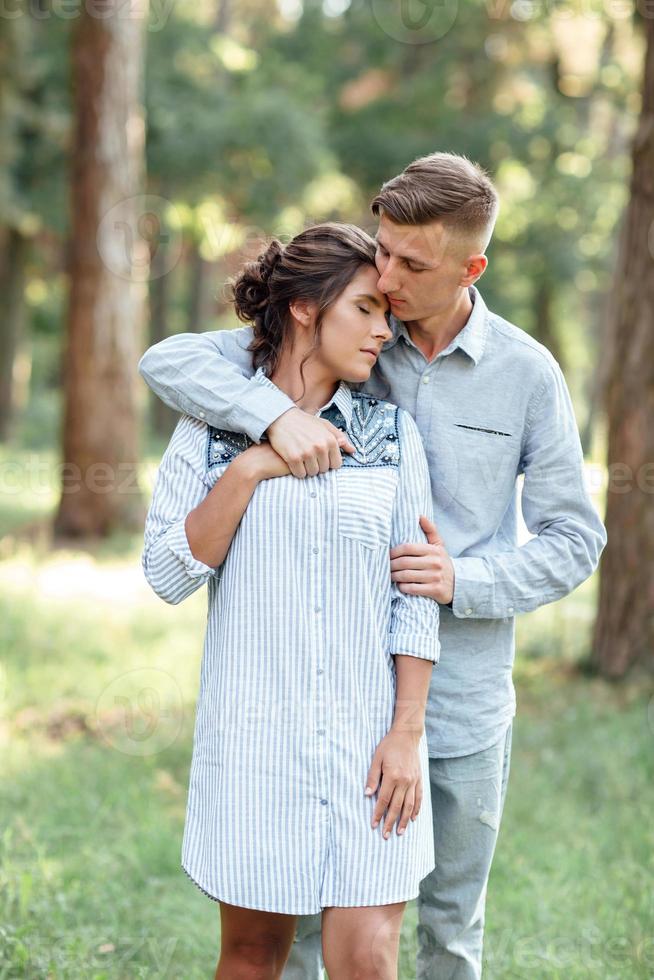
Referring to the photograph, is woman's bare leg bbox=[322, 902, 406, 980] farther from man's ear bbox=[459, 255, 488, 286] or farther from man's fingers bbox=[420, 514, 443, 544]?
man's ear bbox=[459, 255, 488, 286]

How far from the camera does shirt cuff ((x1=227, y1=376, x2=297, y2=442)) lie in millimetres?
2252

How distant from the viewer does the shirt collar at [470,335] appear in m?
2.44

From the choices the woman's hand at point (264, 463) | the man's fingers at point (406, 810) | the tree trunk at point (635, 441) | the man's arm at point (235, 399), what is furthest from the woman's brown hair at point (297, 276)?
the tree trunk at point (635, 441)

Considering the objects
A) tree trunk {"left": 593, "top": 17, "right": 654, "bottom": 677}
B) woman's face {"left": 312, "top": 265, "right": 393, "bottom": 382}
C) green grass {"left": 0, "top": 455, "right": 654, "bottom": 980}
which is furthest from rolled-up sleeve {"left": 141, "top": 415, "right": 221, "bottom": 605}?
tree trunk {"left": 593, "top": 17, "right": 654, "bottom": 677}

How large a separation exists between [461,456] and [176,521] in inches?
25.7

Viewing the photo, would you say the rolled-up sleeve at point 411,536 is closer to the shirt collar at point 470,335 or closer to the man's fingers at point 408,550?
the man's fingers at point 408,550

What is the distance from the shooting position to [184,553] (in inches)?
88.3

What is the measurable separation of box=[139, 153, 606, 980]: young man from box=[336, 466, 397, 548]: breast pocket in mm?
68

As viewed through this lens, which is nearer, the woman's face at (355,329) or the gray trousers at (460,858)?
the woman's face at (355,329)

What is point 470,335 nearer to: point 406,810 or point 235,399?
point 235,399

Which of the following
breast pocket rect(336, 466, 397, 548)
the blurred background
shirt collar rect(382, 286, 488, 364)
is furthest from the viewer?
the blurred background

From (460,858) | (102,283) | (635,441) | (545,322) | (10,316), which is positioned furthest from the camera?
(545,322)

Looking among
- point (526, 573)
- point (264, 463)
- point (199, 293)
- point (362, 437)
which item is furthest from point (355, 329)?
point (199, 293)

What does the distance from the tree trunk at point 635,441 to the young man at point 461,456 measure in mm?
3417
